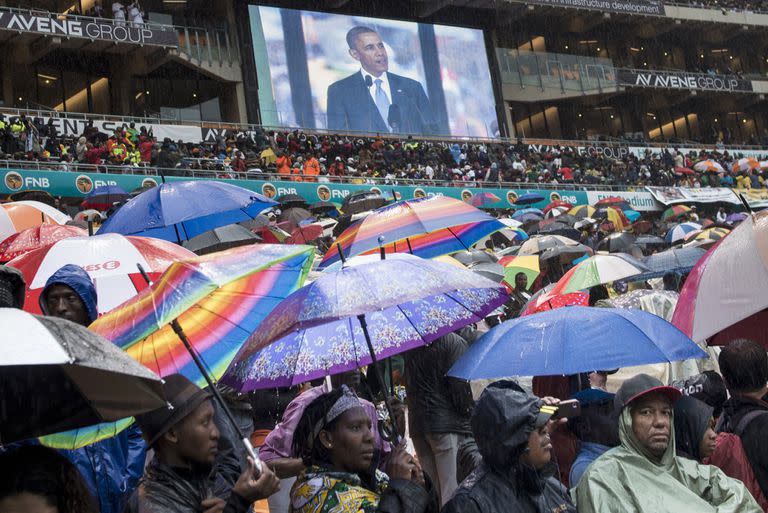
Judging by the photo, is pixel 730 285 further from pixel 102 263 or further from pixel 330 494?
pixel 102 263

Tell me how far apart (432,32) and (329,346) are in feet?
117

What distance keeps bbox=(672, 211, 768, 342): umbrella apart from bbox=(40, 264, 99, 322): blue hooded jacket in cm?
274

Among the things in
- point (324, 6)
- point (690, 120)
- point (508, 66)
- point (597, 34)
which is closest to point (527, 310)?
point (324, 6)

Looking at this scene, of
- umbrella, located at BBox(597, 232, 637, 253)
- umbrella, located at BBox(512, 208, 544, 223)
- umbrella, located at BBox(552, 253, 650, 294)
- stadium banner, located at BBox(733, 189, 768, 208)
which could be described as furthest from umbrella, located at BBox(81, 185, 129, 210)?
stadium banner, located at BBox(733, 189, 768, 208)

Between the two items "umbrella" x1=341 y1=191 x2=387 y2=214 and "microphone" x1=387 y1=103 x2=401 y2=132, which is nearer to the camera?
"umbrella" x1=341 y1=191 x2=387 y2=214

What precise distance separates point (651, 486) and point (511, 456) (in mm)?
643

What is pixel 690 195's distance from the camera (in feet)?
116

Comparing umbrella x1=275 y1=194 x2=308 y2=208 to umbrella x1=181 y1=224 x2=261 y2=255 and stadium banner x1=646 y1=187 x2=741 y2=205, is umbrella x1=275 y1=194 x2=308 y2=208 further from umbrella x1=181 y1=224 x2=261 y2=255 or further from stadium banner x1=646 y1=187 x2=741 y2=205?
stadium banner x1=646 y1=187 x2=741 y2=205

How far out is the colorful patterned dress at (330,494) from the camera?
3.67 metres

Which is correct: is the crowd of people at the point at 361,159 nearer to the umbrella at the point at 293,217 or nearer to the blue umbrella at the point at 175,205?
the umbrella at the point at 293,217

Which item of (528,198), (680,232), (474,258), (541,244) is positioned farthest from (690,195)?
(474,258)

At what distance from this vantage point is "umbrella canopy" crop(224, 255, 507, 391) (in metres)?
4.02

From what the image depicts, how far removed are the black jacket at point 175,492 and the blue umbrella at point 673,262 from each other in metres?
7.21

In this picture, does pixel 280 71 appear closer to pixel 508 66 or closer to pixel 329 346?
pixel 508 66
